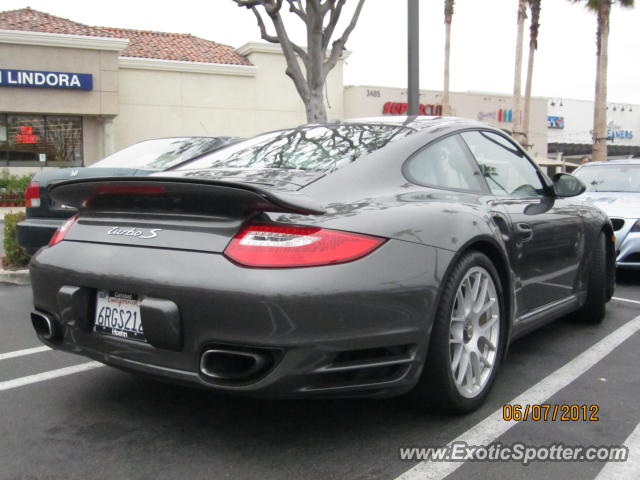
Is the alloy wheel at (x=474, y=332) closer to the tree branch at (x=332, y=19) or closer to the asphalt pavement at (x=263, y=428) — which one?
the asphalt pavement at (x=263, y=428)

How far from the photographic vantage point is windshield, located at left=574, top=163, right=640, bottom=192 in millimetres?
7746

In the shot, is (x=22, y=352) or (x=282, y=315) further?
(x=22, y=352)

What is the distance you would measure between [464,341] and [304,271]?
1.00 meters

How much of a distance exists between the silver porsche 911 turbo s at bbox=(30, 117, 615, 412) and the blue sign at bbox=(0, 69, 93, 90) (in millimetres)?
20113

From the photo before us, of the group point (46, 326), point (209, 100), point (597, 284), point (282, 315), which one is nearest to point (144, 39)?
point (209, 100)

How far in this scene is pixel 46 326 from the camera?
304cm

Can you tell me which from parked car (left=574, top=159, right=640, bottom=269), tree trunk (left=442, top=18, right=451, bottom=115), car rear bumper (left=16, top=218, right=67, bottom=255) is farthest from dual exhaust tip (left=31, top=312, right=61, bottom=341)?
tree trunk (left=442, top=18, right=451, bottom=115)

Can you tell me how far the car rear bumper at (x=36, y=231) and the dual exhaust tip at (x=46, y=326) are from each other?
269 centimetres

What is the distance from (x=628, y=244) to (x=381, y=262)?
193 inches

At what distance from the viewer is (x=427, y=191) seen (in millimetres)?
3113

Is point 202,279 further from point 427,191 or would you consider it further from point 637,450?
point 637,450

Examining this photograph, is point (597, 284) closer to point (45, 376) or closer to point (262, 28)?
→ point (45, 376)

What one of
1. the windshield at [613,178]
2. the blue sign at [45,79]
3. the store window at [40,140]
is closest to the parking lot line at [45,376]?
the windshield at [613,178]

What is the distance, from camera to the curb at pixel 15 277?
6.86 meters
